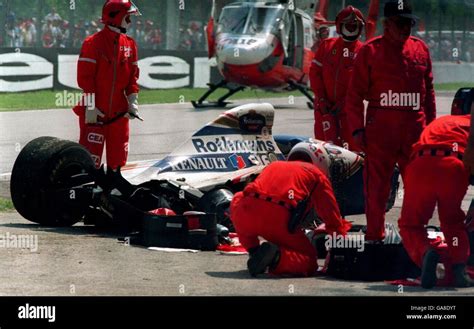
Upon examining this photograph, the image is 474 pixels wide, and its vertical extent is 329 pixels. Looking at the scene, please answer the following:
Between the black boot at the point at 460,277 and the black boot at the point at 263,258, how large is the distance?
3.81 ft

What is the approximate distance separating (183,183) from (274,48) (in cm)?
1851

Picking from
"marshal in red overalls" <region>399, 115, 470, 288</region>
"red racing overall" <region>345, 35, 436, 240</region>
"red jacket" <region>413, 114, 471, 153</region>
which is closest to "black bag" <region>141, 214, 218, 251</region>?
"red racing overall" <region>345, 35, 436, 240</region>

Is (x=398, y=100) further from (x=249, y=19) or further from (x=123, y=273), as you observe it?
(x=249, y=19)

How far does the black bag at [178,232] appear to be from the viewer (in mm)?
9445

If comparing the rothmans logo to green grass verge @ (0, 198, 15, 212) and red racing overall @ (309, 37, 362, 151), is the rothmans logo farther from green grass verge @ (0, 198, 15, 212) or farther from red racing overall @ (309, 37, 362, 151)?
green grass verge @ (0, 198, 15, 212)

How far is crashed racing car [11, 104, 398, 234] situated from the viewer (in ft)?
33.2

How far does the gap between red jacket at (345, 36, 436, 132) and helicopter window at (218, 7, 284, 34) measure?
757 inches

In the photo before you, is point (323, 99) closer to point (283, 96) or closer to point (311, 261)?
Answer: point (311, 261)

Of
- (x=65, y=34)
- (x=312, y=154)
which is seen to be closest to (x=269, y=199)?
(x=312, y=154)

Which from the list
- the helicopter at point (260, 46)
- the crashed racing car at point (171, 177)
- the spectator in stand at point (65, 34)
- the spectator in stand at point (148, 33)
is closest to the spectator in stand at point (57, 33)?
the spectator in stand at point (65, 34)

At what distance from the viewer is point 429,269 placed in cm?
787

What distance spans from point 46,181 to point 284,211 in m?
2.65

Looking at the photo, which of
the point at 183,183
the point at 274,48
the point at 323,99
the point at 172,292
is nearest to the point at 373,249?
the point at 172,292

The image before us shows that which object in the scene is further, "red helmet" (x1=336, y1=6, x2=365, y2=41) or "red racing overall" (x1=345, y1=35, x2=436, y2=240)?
"red helmet" (x1=336, y1=6, x2=365, y2=41)
